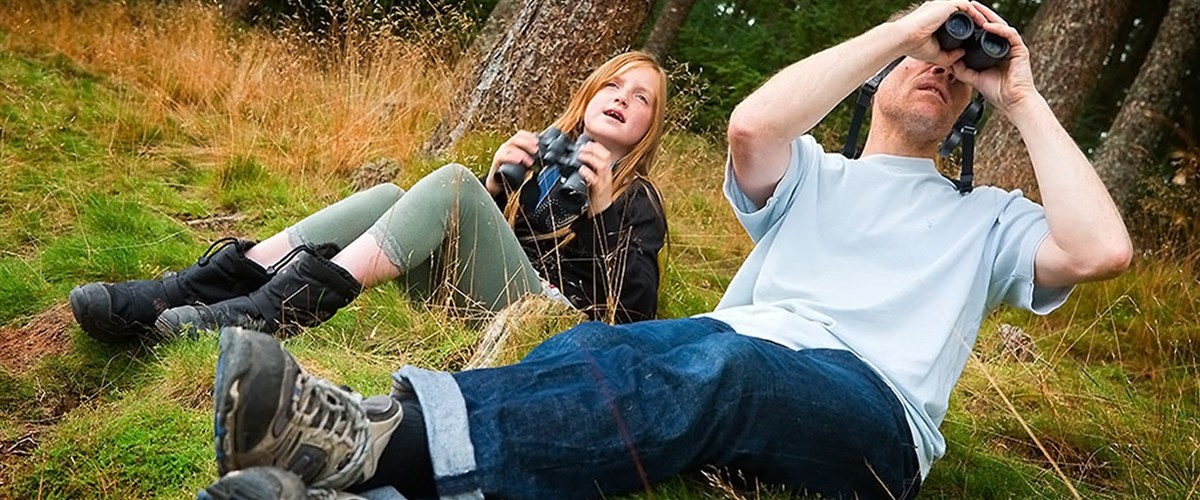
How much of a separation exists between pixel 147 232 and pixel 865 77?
103 inches

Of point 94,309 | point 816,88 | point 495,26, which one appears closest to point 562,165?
point 816,88

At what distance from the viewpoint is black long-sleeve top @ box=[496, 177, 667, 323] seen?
3047mm

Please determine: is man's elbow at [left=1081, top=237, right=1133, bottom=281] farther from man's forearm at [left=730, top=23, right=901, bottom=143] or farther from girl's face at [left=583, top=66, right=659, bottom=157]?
girl's face at [left=583, top=66, right=659, bottom=157]

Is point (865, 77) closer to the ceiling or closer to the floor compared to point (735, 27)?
closer to the ceiling

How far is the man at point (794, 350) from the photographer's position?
5.34 ft

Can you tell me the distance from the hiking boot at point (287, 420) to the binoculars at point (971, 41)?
147 centimetres

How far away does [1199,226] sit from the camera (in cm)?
594

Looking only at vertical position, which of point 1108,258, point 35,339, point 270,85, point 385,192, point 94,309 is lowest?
point 35,339

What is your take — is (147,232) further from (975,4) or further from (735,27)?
(735,27)

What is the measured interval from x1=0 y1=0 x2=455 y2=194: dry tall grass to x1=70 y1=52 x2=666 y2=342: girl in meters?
1.79

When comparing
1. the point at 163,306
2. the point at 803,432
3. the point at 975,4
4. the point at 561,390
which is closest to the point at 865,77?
the point at 975,4

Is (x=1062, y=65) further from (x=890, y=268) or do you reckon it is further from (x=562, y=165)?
(x=890, y=268)

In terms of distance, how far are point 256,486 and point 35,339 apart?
1779 millimetres

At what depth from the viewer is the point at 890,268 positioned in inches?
90.3
